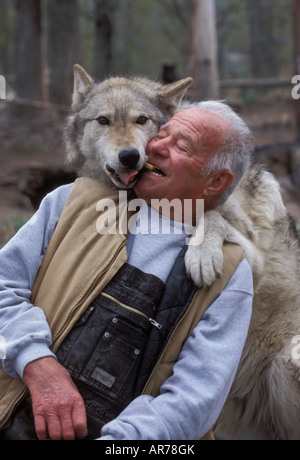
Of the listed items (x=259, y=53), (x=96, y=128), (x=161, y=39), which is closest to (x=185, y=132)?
(x=96, y=128)

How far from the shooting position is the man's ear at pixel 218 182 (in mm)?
2529

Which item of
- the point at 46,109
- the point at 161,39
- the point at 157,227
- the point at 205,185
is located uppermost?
the point at 161,39

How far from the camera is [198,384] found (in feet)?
7.13

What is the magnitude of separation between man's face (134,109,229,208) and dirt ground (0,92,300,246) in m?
4.62

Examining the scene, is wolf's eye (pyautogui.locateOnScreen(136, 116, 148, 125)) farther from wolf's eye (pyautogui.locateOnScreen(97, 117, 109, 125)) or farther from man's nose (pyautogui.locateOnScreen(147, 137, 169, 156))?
man's nose (pyautogui.locateOnScreen(147, 137, 169, 156))

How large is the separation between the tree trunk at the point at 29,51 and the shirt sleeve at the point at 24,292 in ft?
32.9

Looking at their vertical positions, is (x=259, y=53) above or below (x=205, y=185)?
above

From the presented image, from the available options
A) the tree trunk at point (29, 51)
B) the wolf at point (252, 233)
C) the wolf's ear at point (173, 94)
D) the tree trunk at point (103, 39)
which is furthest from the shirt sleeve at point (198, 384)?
the tree trunk at point (103, 39)

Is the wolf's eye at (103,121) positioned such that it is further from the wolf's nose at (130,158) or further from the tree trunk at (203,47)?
the tree trunk at (203,47)

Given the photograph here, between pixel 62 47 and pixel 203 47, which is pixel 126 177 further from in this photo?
pixel 62 47

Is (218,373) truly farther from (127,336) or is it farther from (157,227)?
(157,227)

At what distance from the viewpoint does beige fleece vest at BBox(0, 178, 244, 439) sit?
2.29 meters

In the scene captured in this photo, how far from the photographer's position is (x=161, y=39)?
102 ft

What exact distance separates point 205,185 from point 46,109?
Answer: 31.2 feet
